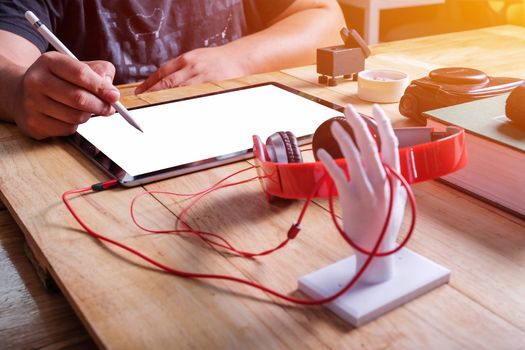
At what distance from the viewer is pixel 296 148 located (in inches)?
24.1

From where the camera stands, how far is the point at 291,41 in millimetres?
1335

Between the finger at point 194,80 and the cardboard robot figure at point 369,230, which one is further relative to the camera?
the finger at point 194,80

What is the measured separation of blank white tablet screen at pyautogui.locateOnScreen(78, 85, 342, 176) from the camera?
2.45ft

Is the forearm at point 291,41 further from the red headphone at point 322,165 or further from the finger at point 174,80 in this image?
the red headphone at point 322,165

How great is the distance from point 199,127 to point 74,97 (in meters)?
Answer: 0.17

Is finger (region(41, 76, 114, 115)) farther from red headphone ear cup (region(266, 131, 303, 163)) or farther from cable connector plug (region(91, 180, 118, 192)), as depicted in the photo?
red headphone ear cup (region(266, 131, 303, 163))

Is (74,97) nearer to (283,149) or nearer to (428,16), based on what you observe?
(283,149)

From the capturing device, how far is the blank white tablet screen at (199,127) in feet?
2.45

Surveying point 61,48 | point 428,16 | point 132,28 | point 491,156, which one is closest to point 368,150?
point 491,156

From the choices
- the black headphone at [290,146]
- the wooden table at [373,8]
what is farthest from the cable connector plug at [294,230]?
the wooden table at [373,8]

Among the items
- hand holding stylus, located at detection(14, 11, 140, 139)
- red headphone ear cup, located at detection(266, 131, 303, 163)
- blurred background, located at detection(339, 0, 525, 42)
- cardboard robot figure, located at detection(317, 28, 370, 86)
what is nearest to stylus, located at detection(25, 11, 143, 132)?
hand holding stylus, located at detection(14, 11, 140, 139)

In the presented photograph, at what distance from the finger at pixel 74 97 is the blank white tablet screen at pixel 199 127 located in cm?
4

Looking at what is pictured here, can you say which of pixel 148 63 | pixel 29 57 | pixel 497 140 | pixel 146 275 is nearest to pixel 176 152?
pixel 146 275

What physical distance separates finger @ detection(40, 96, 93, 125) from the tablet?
0.09ft
